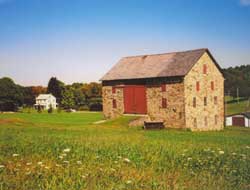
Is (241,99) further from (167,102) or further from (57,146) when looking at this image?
(57,146)

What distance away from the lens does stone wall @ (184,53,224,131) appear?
4238 cm

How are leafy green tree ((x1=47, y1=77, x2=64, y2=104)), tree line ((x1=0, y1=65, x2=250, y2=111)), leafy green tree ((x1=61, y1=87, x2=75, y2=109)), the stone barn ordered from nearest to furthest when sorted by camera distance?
the stone barn
tree line ((x1=0, y1=65, x2=250, y2=111))
leafy green tree ((x1=61, y1=87, x2=75, y2=109))
leafy green tree ((x1=47, y1=77, x2=64, y2=104))

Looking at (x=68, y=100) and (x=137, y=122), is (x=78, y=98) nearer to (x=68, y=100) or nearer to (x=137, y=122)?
(x=68, y=100)

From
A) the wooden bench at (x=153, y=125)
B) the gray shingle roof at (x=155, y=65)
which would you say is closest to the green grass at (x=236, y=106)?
the gray shingle roof at (x=155, y=65)

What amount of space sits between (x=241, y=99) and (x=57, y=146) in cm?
8770

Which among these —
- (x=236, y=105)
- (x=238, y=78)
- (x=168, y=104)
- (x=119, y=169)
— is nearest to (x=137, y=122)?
(x=168, y=104)

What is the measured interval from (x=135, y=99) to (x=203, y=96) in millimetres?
7799

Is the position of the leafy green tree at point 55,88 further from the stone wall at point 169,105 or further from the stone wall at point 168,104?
the stone wall at point 169,105

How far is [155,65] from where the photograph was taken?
45.6 m

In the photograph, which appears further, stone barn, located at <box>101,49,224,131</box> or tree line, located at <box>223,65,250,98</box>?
tree line, located at <box>223,65,250,98</box>

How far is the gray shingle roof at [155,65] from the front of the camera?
141ft

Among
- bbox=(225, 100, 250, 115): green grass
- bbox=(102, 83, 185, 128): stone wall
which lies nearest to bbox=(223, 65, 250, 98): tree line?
bbox=(225, 100, 250, 115): green grass

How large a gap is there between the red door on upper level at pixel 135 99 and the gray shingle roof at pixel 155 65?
4.55 feet

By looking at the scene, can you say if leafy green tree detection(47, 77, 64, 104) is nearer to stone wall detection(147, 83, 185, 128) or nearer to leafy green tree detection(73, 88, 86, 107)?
leafy green tree detection(73, 88, 86, 107)
